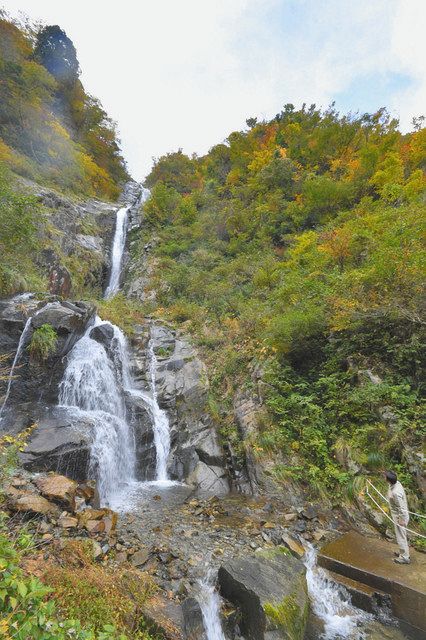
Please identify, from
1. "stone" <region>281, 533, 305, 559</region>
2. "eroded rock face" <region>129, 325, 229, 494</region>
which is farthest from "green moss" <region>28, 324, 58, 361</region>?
"stone" <region>281, 533, 305, 559</region>

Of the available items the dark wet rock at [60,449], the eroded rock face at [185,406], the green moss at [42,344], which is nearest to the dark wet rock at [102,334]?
the eroded rock face at [185,406]

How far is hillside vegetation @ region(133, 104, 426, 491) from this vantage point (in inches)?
293

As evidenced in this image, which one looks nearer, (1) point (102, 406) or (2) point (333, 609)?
(2) point (333, 609)

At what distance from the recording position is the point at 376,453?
22.3ft

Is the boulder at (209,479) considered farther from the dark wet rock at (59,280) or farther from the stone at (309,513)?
the dark wet rock at (59,280)

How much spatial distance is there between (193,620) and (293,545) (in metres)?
2.49

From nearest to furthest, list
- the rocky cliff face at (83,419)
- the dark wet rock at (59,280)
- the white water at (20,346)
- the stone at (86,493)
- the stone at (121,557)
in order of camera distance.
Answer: the stone at (121,557), the stone at (86,493), the rocky cliff face at (83,419), the white water at (20,346), the dark wet rock at (59,280)

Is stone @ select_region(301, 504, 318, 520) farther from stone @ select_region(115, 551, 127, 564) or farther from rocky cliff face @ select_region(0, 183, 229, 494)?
stone @ select_region(115, 551, 127, 564)

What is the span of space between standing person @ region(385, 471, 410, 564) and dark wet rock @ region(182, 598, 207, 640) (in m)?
3.38

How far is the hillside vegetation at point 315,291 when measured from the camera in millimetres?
7453

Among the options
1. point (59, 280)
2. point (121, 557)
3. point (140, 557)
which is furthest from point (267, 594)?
point (59, 280)

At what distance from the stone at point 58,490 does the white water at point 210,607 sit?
276 cm

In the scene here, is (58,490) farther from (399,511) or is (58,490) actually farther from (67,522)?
(399,511)

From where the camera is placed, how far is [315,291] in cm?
1001
